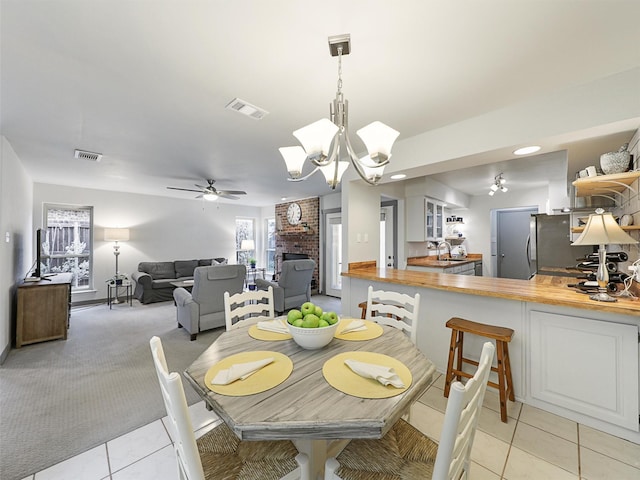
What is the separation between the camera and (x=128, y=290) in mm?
5836

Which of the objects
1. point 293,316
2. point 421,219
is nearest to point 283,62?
point 293,316

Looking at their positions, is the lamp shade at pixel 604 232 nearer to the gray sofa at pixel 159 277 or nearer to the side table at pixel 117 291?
the gray sofa at pixel 159 277

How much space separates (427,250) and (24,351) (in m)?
6.32

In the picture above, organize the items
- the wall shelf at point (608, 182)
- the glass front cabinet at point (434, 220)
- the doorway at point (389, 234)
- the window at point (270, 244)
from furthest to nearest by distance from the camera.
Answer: the window at point (270, 244), the doorway at point (389, 234), the glass front cabinet at point (434, 220), the wall shelf at point (608, 182)

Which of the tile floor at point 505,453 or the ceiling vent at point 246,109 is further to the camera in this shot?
the ceiling vent at point 246,109

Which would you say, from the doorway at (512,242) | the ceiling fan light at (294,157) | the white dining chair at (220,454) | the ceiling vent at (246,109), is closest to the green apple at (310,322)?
the white dining chair at (220,454)

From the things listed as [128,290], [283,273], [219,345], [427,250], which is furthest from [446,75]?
[128,290]

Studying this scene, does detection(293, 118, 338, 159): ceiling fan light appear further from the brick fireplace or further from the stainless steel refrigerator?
the brick fireplace

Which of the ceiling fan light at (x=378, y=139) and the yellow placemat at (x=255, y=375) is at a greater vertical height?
the ceiling fan light at (x=378, y=139)

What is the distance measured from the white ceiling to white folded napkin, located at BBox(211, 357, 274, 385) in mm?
1664

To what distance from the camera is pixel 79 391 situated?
2.36 metres

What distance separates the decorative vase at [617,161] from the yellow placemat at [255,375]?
257 cm

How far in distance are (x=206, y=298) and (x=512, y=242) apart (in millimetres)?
6357

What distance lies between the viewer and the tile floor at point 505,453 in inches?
59.7
